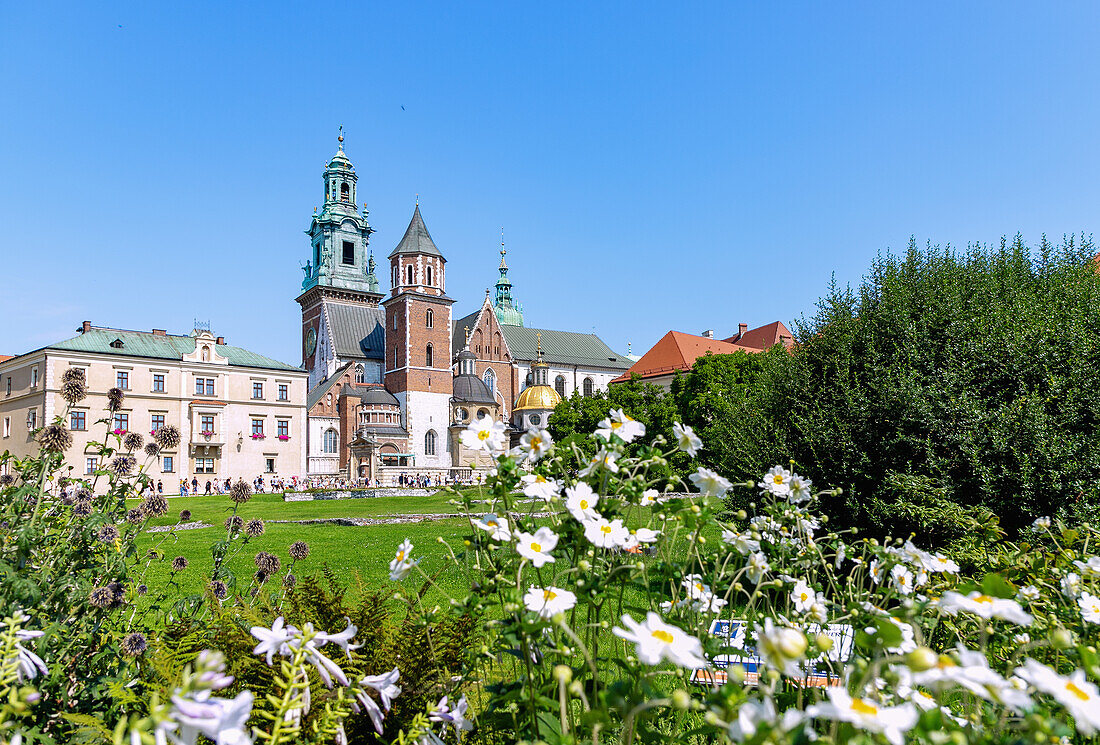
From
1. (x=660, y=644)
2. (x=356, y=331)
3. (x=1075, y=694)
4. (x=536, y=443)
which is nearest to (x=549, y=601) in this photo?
Result: (x=660, y=644)

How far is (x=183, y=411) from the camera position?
45375mm

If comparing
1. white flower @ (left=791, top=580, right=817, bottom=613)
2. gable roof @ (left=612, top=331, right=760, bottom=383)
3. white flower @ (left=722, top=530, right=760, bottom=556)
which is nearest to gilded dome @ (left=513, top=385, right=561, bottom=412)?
gable roof @ (left=612, top=331, right=760, bottom=383)

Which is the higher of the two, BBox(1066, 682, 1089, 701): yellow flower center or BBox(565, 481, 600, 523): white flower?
BBox(565, 481, 600, 523): white flower

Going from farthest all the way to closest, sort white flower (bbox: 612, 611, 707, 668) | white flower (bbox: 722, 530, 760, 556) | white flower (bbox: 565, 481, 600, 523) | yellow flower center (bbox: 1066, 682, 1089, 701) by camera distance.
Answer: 1. white flower (bbox: 722, 530, 760, 556)
2. white flower (bbox: 565, 481, 600, 523)
3. white flower (bbox: 612, 611, 707, 668)
4. yellow flower center (bbox: 1066, 682, 1089, 701)

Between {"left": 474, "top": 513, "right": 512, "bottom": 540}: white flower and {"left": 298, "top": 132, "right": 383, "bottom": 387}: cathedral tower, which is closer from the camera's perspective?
{"left": 474, "top": 513, "right": 512, "bottom": 540}: white flower

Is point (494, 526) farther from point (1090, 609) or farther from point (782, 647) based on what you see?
point (1090, 609)

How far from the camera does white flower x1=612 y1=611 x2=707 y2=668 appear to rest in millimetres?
1162

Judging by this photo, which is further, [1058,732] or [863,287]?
[863,287]

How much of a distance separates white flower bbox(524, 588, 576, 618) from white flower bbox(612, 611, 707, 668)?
0.39 m

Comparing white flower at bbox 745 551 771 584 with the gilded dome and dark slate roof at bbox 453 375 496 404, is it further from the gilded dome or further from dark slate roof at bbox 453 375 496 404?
the gilded dome

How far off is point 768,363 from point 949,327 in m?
2.62

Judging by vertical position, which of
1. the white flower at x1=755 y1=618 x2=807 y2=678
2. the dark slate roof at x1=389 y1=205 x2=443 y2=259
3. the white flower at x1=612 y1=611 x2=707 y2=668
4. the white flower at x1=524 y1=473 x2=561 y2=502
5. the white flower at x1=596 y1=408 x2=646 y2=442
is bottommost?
the white flower at x1=612 y1=611 x2=707 y2=668

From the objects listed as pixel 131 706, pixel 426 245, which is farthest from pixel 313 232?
pixel 131 706

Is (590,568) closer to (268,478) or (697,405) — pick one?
(697,405)
